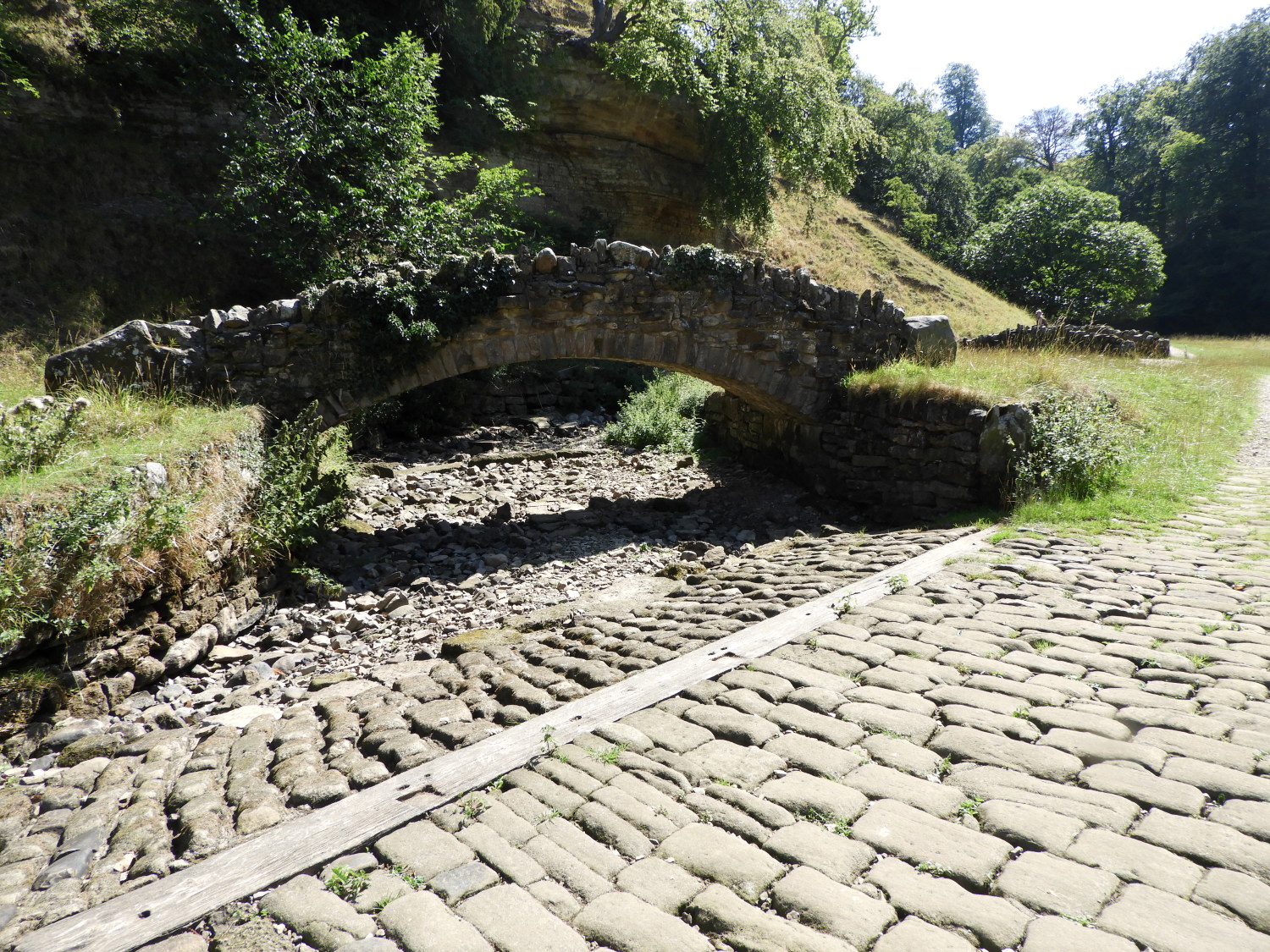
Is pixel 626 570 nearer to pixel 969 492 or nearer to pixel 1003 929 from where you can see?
pixel 969 492

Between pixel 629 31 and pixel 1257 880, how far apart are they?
2099 cm

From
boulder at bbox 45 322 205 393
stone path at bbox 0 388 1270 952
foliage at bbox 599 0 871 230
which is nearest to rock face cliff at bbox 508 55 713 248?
foliage at bbox 599 0 871 230

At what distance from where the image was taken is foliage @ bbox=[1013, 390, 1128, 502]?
24.6ft

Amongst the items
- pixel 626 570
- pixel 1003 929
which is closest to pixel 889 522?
pixel 626 570

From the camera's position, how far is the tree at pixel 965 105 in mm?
57844

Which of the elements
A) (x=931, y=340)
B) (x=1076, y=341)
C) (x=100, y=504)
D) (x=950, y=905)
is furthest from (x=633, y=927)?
(x=1076, y=341)

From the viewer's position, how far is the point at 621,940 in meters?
2.22

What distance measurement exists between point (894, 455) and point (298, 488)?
7.05 m

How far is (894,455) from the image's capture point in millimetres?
9086

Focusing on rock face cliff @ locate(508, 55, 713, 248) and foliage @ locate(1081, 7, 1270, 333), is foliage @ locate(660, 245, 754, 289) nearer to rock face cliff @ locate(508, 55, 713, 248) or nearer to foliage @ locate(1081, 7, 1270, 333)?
rock face cliff @ locate(508, 55, 713, 248)

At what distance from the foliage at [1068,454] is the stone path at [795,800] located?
2.67m

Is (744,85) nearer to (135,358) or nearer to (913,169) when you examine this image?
(135,358)

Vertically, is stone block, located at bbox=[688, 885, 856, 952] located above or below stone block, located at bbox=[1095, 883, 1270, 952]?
below

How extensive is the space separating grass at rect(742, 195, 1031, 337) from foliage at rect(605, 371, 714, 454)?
8.98 m
